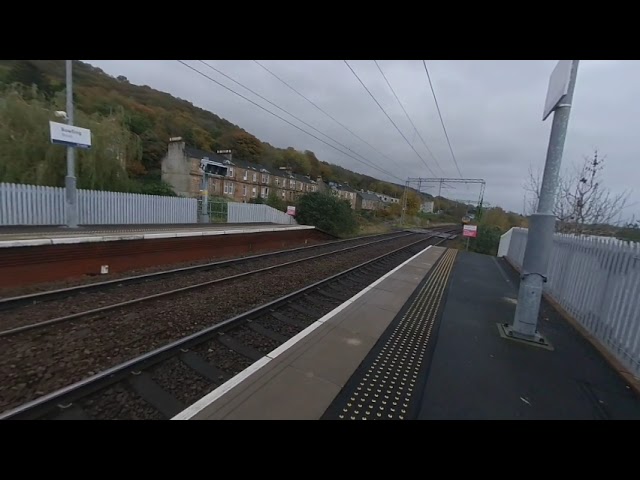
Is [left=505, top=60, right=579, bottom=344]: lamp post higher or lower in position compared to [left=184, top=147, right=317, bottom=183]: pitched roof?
lower

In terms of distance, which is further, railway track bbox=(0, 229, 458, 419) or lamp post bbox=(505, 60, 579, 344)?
lamp post bbox=(505, 60, 579, 344)

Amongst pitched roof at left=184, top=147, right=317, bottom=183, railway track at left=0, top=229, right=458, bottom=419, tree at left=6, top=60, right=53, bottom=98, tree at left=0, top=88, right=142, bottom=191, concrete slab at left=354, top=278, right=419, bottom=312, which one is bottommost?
railway track at left=0, top=229, right=458, bottom=419

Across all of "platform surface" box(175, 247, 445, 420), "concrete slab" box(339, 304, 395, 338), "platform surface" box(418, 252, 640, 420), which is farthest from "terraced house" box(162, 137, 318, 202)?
"platform surface" box(418, 252, 640, 420)

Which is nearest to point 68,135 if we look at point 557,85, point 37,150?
point 37,150

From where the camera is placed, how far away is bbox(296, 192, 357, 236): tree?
2433 cm

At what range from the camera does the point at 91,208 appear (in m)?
13.3

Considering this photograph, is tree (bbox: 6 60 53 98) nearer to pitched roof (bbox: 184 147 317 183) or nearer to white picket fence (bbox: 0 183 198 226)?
pitched roof (bbox: 184 147 317 183)

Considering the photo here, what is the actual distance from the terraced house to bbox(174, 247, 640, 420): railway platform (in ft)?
66.6

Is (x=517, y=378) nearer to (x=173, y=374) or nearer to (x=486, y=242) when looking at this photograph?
(x=173, y=374)

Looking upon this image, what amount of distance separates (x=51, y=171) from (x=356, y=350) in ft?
64.3

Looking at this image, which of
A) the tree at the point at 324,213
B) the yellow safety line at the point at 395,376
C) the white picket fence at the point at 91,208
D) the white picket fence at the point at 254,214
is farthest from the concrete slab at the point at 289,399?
the tree at the point at 324,213

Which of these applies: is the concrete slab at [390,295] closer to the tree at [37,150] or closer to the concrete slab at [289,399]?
the concrete slab at [289,399]
